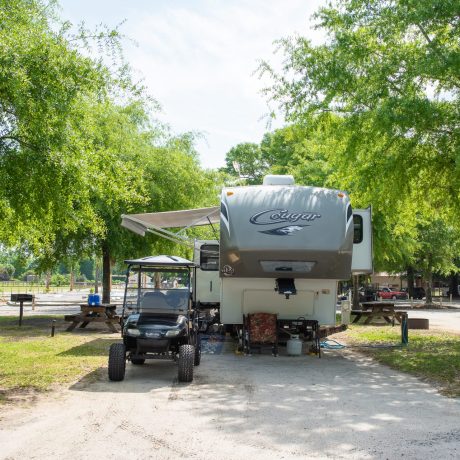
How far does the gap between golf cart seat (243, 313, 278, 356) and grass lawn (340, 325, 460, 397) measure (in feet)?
8.03

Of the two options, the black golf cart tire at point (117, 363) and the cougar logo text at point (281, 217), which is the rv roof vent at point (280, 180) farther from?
the black golf cart tire at point (117, 363)

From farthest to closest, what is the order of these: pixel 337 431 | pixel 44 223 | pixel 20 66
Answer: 1. pixel 44 223
2. pixel 20 66
3. pixel 337 431

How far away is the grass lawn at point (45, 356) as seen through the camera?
10383 millimetres

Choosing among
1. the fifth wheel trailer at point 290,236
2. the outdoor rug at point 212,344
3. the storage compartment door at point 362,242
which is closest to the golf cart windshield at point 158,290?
the fifth wheel trailer at point 290,236

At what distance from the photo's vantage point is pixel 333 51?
13953 millimetres

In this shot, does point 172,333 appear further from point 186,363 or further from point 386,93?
point 386,93

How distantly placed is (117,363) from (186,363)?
45.7 inches

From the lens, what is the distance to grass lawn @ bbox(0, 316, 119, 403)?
10383 millimetres

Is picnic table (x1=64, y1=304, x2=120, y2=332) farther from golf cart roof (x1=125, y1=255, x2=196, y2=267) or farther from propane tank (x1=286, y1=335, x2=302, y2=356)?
golf cart roof (x1=125, y1=255, x2=196, y2=267)

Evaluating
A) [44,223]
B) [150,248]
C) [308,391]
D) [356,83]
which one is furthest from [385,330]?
[44,223]

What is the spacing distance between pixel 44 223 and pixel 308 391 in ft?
17.8

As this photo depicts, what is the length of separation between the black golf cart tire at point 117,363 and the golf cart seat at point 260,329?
421 centimetres

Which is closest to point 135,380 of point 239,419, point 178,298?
point 178,298

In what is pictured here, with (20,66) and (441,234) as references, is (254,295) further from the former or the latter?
(441,234)
